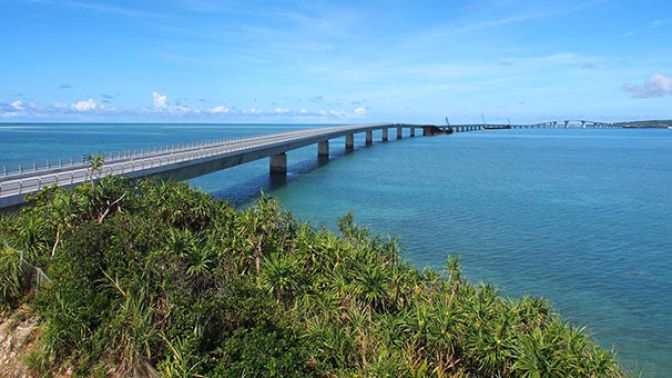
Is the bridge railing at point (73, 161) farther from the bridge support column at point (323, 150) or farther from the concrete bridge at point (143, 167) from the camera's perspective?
the bridge support column at point (323, 150)

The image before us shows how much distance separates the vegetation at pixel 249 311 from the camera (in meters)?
14.0

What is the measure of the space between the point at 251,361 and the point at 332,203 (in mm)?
38120

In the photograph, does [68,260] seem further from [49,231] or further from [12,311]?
[49,231]

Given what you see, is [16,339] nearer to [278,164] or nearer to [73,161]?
[73,161]

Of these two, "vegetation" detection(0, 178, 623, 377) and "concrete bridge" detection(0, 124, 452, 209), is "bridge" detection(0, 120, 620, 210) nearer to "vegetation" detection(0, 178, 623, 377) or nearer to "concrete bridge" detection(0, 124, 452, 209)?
"concrete bridge" detection(0, 124, 452, 209)

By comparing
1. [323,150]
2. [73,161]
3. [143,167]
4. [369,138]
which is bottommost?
[323,150]

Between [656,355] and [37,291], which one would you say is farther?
[656,355]

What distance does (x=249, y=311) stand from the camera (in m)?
15.5

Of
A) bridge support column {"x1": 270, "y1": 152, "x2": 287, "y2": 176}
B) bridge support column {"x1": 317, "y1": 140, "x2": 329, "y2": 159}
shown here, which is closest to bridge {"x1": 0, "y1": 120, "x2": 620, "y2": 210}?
bridge support column {"x1": 270, "y1": 152, "x2": 287, "y2": 176}

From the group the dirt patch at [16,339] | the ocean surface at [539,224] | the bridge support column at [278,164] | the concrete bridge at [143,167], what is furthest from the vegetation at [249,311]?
the bridge support column at [278,164]

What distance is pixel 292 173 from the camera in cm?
8306

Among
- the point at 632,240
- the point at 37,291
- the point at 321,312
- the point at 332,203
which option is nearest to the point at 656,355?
the point at 321,312

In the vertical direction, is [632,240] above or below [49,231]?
below

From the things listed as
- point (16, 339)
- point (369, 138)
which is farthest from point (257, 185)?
point (369, 138)
